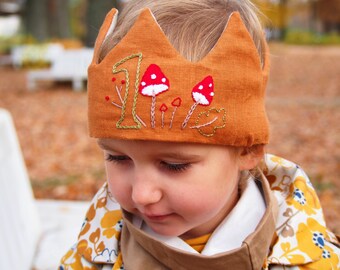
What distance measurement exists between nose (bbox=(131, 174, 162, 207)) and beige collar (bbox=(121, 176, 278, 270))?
20 centimetres

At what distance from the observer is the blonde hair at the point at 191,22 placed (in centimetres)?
150

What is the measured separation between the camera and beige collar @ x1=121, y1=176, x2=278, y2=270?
1509 millimetres

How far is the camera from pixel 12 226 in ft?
9.04

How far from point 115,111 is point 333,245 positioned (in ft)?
3.01

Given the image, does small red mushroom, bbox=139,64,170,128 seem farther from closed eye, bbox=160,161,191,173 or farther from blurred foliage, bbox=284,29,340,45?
blurred foliage, bbox=284,29,340,45

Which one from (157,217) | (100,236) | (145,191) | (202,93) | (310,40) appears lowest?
(310,40)


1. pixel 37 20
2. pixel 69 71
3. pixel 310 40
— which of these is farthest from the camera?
pixel 310 40

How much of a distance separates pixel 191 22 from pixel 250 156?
1.60 feet

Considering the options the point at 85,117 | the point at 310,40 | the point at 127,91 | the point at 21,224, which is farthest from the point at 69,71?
the point at 310,40

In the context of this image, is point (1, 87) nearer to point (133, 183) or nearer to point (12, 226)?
point (12, 226)

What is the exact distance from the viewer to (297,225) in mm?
1690

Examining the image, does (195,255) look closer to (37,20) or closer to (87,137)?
(87,137)

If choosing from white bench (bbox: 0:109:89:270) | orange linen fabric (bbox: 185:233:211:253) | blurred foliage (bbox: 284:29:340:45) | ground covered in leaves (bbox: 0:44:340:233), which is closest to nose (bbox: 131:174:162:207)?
orange linen fabric (bbox: 185:233:211:253)

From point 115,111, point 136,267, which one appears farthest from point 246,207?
point 115,111
